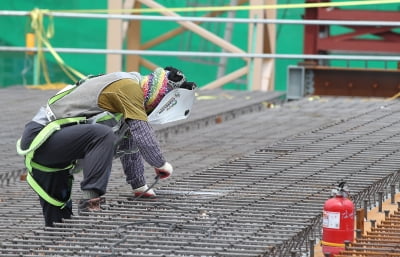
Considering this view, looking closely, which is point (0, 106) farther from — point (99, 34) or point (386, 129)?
point (99, 34)

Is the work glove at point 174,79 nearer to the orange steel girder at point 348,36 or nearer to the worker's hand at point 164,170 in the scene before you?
the worker's hand at point 164,170

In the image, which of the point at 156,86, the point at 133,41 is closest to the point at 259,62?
the point at 133,41

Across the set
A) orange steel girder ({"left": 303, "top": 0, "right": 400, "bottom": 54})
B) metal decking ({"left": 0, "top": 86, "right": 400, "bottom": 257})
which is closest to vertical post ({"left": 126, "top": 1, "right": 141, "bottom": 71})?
orange steel girder ({"left": 303, "top": 0, "right": 400, "bottom": 54})

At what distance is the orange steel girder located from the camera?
1773 cm

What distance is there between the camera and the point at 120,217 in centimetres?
775

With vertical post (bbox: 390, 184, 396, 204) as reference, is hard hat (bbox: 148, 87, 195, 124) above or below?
above

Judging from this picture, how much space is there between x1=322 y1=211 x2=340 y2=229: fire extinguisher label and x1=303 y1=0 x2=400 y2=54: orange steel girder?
35.0 ft

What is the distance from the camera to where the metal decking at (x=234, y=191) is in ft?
22.9

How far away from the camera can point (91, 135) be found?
7.99 metres

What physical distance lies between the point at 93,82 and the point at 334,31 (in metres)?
12.4

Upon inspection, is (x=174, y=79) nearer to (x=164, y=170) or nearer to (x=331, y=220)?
(x=164, y=170)

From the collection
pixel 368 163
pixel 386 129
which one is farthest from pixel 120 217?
pixel 386 129

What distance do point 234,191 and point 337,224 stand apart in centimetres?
170

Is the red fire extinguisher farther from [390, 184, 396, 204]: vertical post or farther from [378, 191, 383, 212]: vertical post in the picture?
[390, 184, 396, 204]: vertical post
